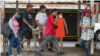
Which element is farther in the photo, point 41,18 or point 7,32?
point 41,18

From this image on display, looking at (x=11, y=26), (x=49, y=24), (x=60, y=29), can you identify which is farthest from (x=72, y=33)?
(x=11, y=26)

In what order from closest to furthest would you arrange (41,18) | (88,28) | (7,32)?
(7,32) < (88,28) < (41,18)

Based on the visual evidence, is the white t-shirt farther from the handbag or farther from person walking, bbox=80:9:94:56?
person walking, bbox=80:9:94:56

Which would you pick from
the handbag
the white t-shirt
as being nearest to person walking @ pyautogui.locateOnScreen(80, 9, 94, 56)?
the white t-shirt

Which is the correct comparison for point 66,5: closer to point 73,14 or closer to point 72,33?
point 73,14

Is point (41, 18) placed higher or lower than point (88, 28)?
higher

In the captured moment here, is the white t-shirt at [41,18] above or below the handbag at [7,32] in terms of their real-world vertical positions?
above

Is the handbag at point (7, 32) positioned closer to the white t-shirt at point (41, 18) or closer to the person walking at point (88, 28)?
the white t-shirt at point (41, 18)

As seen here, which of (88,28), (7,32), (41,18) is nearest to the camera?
(7,32)

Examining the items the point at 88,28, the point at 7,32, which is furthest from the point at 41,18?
the point at 88,28

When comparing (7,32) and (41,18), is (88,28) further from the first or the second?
(7,32)

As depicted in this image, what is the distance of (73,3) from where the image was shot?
13422 mm

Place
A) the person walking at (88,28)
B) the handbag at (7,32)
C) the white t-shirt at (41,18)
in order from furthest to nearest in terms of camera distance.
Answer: the white t-shirt at (41,18) < the person walking at (88,28) < the handbag at (7,32)

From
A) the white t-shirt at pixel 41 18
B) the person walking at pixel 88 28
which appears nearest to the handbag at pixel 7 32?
the white t-shirt at pixel 41 18
